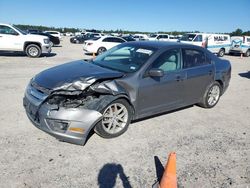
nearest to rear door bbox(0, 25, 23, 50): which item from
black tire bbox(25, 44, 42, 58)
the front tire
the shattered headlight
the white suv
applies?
the white suv

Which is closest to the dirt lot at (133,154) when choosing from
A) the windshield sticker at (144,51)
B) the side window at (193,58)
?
the side window at (193,58)

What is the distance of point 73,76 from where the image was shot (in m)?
4.32

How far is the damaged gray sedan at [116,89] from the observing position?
3920 mm

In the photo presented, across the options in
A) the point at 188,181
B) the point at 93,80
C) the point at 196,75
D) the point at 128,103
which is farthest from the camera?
the point at 196,75

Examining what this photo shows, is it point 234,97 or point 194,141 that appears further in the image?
point 234,97

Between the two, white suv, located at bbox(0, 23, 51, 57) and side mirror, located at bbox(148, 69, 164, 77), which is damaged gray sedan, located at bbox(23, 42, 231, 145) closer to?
side mirror, located at bbox(148, 69, 164, 77)

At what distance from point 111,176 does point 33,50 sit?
13232 mm

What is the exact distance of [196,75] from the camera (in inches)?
224

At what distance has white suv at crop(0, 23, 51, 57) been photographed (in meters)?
14.4

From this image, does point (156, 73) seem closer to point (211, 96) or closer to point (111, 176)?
point (111, 176)

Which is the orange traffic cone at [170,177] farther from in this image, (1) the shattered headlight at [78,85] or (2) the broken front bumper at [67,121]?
(1) the shattered headlight at [78,85]

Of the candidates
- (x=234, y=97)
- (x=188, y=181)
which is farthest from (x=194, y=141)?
(x=234, y=97)

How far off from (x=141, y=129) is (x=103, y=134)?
0.88m

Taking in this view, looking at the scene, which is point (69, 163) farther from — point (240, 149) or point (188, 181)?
point (240, 149)
